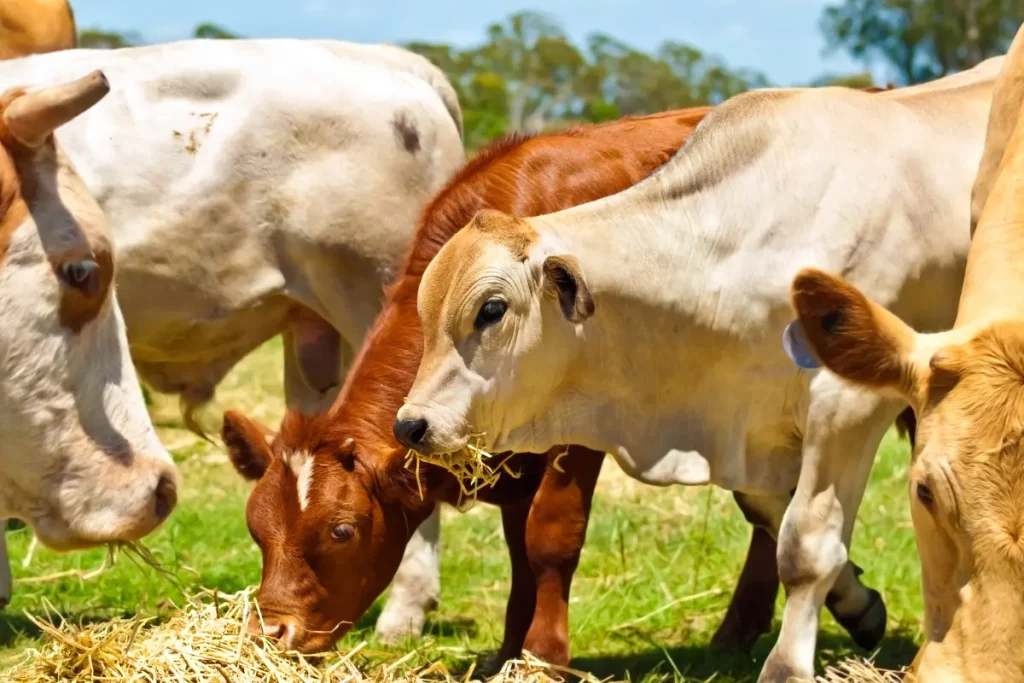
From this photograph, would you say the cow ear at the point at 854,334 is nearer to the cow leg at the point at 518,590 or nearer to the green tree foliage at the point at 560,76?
the cow leg at the point at 518,590

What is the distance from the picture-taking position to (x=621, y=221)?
490cm

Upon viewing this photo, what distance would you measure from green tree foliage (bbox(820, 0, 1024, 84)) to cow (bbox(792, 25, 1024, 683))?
37.2m

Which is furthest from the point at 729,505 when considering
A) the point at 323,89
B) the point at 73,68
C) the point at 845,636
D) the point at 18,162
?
the point at 18,162

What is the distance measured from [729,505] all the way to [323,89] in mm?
3403

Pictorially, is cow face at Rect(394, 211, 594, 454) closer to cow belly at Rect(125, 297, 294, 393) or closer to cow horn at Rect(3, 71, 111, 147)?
cow horn at Rect(3, 71, 111, 147)

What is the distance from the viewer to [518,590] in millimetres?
5520

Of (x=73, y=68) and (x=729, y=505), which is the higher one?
(x=73, y=68)

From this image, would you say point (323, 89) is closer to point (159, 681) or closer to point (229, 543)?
point (229, 543)

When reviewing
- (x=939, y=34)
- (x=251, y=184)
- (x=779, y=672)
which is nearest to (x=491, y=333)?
(x=779, y=672)

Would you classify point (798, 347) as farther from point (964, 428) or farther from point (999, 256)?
point (964, 428)

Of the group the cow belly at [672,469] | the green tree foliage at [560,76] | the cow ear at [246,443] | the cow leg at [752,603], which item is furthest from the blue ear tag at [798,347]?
the green tree foliage at [560,76]

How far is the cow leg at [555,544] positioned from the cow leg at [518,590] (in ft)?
0.72

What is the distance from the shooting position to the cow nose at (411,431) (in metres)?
4.51

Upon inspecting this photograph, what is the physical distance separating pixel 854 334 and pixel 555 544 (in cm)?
167
